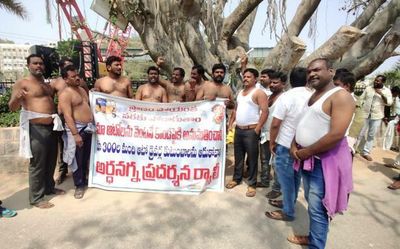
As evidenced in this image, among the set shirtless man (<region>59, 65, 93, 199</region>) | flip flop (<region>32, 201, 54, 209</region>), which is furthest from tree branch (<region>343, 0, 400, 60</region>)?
flip flop (<region>32, 201, 54, 209</region>)

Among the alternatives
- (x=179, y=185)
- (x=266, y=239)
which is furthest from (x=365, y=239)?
(x=179, y=185)

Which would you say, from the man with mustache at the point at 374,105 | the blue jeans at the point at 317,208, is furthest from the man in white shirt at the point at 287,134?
the man with mustache at the point at 374,105

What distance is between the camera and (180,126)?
4.26 meters

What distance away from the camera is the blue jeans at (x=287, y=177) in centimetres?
336

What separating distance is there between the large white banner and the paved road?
0.20 m

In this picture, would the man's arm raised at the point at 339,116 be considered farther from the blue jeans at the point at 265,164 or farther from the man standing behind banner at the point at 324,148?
the blue jeans at the point at 265,164

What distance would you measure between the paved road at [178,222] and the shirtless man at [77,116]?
0.30 meters

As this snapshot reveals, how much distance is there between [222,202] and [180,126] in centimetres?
118

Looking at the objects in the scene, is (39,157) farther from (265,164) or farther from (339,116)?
(339,116)

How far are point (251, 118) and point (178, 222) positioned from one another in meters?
1.67

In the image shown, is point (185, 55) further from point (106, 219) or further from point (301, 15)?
point (106, 219)

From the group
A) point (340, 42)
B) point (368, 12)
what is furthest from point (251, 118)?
point (368, 12)

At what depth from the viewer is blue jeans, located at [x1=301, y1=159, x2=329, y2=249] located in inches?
101

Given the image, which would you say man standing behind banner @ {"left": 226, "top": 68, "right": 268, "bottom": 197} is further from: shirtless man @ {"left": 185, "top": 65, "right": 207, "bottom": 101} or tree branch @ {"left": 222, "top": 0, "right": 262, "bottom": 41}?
tree branch @ {"left": 222, "top": 0, "right": 262, "bottom": 41}
